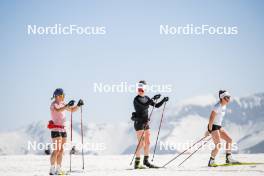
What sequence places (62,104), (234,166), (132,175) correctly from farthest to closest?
1. (234,166)
2. (62,104)
3. (132,175)

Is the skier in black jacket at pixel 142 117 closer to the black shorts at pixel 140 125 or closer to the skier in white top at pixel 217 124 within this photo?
the black shorts at pixel 140 125

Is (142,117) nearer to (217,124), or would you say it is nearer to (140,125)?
(140,125)

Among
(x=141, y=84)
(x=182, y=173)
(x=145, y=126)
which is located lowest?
(x=182, y=173)

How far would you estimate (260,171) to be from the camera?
12.8m

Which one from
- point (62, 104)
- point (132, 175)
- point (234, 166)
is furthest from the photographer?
point (234, 166)

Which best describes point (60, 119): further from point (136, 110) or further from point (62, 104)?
point (136, 110)

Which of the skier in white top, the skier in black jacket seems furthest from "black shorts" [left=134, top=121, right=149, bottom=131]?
the skier in white top

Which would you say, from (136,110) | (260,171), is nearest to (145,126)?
(136,110)

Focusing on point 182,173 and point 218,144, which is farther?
point 218,144

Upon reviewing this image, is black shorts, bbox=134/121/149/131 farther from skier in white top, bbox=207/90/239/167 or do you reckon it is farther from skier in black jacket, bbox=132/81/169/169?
skier in white top, bbox=207/90/239/167

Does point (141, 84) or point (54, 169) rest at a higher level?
point (141, 84)

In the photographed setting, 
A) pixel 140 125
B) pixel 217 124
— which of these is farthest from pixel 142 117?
pixel 217 124

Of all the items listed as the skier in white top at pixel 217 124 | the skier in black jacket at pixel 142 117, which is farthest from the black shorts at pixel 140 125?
the skier in white top at pixel 217 124

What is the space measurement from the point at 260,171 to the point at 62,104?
5.36 m
